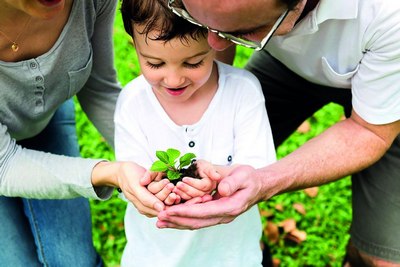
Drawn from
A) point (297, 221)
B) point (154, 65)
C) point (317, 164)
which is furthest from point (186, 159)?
point (297, 221)

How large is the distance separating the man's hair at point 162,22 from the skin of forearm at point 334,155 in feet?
2.12

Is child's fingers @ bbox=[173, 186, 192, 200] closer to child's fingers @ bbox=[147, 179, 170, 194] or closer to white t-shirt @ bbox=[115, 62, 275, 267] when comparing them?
child's fingers @ bbox=[147, 179, 170, 194]

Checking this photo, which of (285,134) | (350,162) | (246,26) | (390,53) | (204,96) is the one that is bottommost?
(285,134)

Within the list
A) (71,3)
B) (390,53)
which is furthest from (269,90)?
(71,3)

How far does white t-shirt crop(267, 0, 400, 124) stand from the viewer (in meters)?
2.23

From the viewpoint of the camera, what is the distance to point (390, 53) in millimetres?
2270

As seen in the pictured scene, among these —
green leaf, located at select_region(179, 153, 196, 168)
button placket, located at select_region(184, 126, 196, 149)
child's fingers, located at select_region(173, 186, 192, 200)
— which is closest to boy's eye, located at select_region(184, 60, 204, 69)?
button placket, located at select_region(184, 126, 196, 149)

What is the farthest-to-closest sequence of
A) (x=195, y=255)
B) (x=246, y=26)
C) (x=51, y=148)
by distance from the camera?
(x=51, y=148) → (x=195, y=255) → (x=246, y=26)

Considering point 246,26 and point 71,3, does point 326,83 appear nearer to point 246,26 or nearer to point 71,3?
point 246,26

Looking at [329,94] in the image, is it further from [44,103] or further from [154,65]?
[44,103]

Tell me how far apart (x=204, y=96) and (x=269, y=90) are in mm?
723

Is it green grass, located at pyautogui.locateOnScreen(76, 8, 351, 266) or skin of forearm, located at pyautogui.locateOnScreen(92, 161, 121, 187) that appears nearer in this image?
skin of forearm, located at pyautogui.locateOnScreen(92, 161, 121, 187)

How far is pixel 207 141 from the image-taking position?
2.42 metres

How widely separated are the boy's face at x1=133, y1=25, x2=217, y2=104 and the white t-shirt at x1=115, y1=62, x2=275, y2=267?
0.12m
